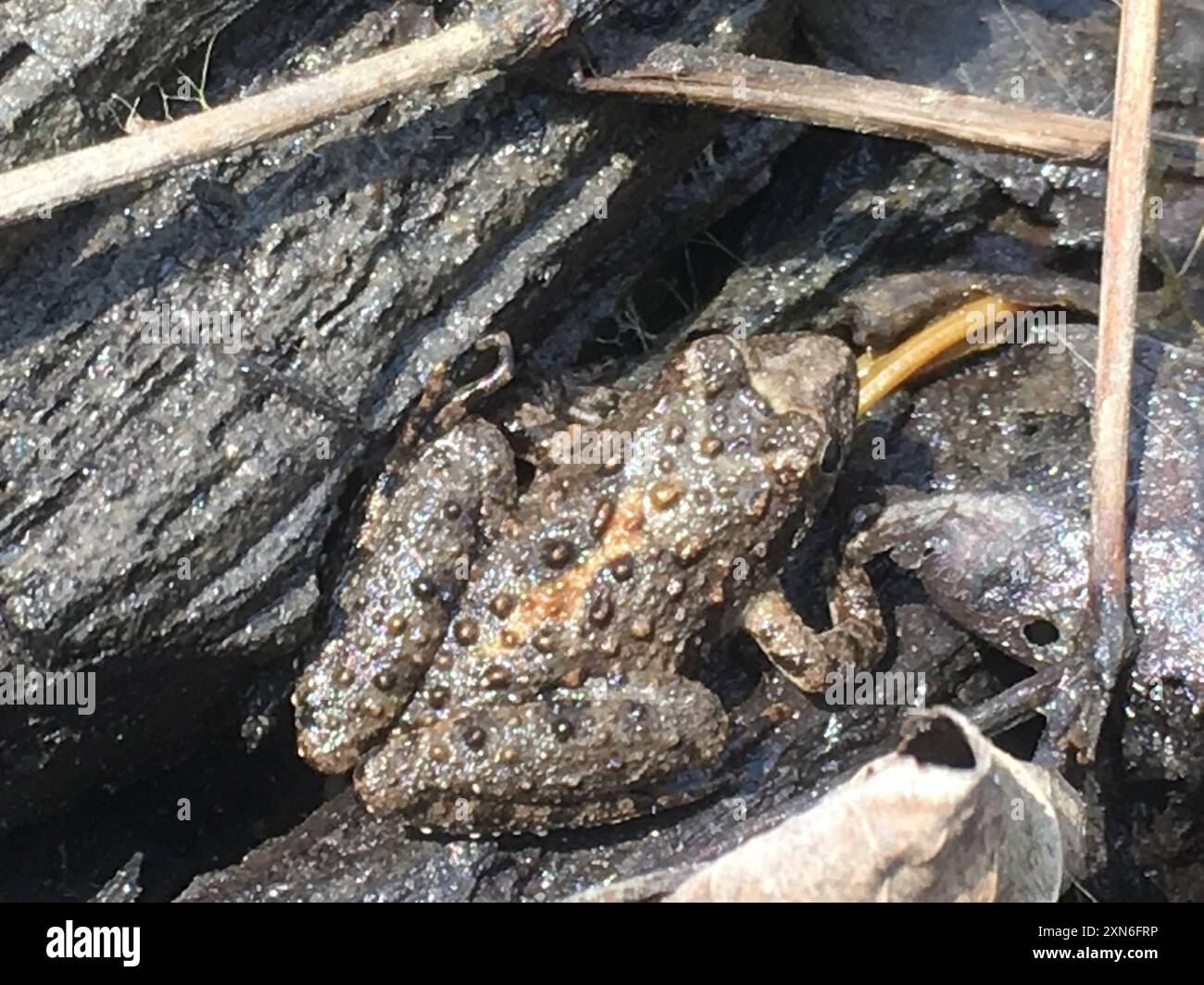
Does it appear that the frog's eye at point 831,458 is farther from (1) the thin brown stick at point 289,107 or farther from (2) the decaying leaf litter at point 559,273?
(1) the thin brown stick at point 289,107

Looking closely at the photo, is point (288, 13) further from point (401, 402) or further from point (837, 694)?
point (837, 694)

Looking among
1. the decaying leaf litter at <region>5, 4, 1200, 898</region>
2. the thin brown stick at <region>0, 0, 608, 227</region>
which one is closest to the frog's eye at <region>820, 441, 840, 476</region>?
the decaying leaf litter at <region>5, 4, 1200, 898</region>

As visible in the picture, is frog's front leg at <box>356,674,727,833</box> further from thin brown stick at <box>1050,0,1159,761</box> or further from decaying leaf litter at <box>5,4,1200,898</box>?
thin brown stick at <box>1050,0,1159,761</box>

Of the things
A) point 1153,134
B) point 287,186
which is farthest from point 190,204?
point 1153,134

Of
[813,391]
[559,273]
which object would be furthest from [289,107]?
[813,391]

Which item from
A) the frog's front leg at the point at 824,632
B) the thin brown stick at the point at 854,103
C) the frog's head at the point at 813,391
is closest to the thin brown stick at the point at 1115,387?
the thin brown stick at the point at 854,103
